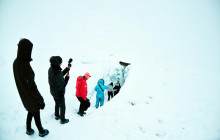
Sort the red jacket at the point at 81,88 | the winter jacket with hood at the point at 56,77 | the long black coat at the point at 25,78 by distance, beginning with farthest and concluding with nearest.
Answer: the red jacket at the point at 81,88
the winter jacket with hood at the point at 56,77
the long black coat at the point at 25,78

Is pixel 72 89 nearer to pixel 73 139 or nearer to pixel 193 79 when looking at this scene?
pixel 73 139

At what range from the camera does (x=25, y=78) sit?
2.44m

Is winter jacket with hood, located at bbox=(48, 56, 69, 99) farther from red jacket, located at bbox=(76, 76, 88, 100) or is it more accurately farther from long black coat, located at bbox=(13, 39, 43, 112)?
red jacket, located at bbox=(76, 76, 88, 100)

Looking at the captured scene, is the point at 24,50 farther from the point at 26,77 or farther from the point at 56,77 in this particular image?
the point at 56,77

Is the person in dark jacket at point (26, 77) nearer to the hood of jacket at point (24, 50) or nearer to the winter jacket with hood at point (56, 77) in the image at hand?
the hood of jacket at point (24, 50)

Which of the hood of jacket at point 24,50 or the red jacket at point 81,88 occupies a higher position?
the hood of jacket at point 24,50

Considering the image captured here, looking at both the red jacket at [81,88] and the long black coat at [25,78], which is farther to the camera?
A: the red jacket at [81,88]

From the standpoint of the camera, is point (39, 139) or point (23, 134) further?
point (23, 134)

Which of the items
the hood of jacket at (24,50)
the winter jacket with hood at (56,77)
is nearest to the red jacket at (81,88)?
the winter jacket with hood at (56,77)

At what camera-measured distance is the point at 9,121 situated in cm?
385

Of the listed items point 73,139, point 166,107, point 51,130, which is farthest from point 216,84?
point 51,130

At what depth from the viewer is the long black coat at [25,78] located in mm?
2393

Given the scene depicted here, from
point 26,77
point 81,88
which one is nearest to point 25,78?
point 26,77

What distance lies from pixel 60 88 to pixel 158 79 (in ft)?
16.2
